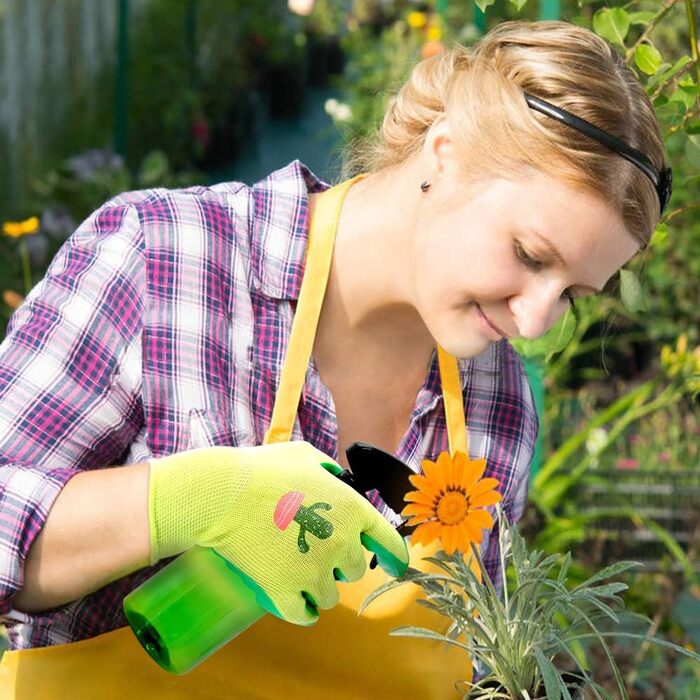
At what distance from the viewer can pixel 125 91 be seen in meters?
4.84

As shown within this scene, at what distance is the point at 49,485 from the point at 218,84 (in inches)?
173

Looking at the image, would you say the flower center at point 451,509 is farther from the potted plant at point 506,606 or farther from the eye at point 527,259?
the eye at point 527,259

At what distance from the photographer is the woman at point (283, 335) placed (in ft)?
4.24

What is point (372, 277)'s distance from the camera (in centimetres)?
159

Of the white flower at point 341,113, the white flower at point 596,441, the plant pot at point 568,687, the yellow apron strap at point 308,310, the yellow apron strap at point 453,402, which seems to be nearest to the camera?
the plant pot at point 568,687

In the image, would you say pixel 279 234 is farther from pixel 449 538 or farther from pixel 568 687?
pixel 568 687

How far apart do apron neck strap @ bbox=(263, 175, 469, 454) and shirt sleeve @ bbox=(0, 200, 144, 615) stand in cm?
16

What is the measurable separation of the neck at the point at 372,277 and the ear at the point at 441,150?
1.6 inches

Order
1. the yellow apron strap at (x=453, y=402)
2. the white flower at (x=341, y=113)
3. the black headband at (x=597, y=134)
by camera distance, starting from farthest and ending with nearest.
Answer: the white flower at (x=341, y=113) → the yellow apron strap at (x=453, y=402) → the black headband at (x=597, y=134)

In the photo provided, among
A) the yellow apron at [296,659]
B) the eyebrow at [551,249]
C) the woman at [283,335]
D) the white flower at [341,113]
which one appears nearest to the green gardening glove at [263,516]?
the woman at [283,335]

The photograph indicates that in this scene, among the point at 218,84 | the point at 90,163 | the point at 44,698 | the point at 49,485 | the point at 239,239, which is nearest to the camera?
the point at 49,485

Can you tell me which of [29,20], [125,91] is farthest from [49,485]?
[125,91]

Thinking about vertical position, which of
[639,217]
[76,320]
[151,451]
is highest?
[639,217]

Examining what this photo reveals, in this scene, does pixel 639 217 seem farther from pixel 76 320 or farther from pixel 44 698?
pixel 44 698
